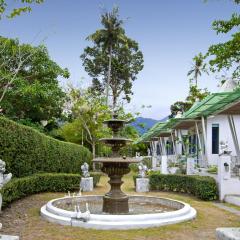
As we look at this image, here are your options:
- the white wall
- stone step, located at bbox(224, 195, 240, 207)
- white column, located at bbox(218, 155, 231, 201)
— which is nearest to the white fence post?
white column, located at bbox(218, 155, 231, 201)

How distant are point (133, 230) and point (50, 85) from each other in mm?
17775

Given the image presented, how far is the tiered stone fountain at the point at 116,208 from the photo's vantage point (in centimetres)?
1048

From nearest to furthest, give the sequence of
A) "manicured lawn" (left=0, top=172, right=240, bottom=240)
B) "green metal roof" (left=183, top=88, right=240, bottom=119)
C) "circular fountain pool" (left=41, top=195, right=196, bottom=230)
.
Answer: "manicured lawn" (left=0, top=172, right=240, bottom=240) → "circular fountain pool" (left=41, top=195, right=196, bottom=230) → "green metal roof" (left=183, top=88, right=240, bottom=119)

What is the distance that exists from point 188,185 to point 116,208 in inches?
298

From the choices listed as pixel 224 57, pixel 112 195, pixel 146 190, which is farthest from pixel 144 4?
pixel 146 190

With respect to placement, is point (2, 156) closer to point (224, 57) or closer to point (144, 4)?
point (144, 4)

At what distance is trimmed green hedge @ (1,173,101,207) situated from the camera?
518 inches

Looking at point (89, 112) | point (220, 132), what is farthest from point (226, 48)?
point (89, 112)

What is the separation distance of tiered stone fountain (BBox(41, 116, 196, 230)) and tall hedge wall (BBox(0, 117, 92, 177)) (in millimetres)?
2358

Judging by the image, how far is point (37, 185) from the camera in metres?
17.3

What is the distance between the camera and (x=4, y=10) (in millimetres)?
12359

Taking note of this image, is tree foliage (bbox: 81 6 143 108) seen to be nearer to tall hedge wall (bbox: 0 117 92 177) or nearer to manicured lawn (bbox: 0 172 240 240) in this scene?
tall hedge wall (bbox: 0 117 92 177)

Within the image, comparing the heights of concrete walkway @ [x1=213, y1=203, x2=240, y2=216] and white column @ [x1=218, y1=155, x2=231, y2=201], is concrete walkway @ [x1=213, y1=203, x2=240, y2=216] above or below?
below

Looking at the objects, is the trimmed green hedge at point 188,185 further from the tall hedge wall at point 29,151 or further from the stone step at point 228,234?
the stone step at point 228,234
